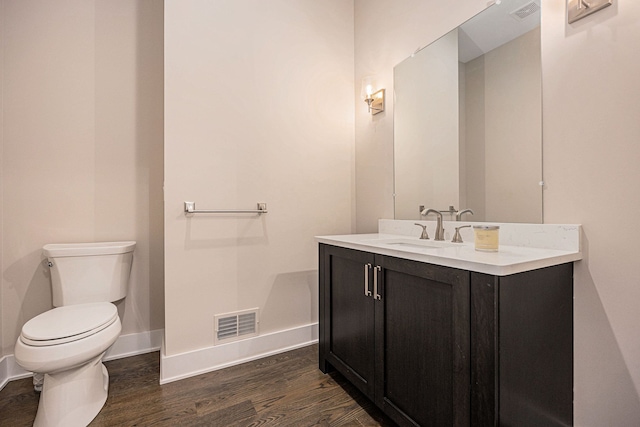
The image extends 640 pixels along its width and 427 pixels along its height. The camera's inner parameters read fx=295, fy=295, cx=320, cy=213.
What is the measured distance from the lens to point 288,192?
2.11 meters

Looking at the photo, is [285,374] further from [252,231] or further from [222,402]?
[252,231]

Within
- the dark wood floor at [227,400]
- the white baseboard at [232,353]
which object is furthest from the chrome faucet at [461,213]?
the white baseboard at [232,353]

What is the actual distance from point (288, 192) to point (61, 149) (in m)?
1.42

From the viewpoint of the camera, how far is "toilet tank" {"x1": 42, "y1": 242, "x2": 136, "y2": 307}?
5.36 ft

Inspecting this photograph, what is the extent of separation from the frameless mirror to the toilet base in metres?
1.90

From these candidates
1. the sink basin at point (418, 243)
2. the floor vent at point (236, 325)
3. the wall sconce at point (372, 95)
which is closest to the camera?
the sink basin at point (418, 243)

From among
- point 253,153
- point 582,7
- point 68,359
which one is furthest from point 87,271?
point 582,7

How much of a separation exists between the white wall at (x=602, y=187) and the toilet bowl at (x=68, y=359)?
6.64 ft

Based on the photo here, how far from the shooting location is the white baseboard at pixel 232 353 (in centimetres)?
171

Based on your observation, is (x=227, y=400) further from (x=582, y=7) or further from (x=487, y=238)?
(x=582, y=7)

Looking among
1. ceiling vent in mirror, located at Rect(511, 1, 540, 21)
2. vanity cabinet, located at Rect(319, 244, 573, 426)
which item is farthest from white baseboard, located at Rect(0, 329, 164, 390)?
ceiling vent in mirror, located at Rect(511, 1, 540, 21)

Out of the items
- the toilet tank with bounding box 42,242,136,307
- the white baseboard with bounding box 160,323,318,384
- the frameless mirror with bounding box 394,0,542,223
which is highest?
the frameless mirror with bounding box 394,0,542,223

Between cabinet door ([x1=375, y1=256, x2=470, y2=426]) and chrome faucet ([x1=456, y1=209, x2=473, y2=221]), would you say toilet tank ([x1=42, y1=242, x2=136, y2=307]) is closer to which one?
cabinet door ([x1=375, y1=256, x2=470, y2=426])

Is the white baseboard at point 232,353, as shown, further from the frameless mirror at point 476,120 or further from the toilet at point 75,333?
the frameless mirror at point 476,120
